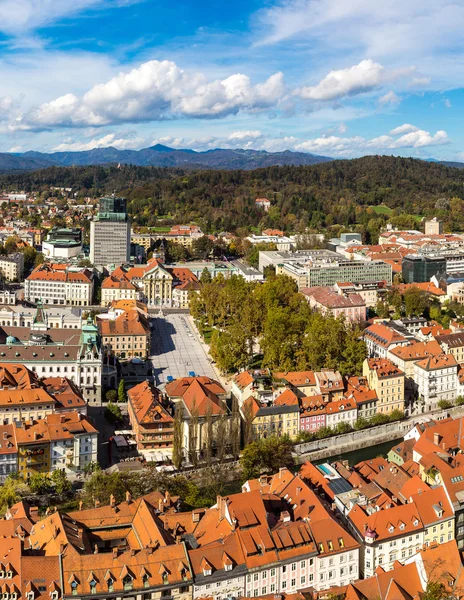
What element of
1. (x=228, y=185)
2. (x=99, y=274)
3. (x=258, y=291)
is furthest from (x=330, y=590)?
(x=228, y=185)

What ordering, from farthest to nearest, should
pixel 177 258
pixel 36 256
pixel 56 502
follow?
1. pixel 177 258
2. pixel 36 256
3. pixel 56 502

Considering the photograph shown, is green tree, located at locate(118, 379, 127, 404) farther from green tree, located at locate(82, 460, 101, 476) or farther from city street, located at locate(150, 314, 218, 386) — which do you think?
green tree, located at locate(82, 460, 101, 476)

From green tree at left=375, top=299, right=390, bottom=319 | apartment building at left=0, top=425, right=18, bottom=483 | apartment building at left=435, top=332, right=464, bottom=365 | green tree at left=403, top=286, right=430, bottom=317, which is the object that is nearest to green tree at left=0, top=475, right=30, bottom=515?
apartment building at left=0, top=425, right=18, bottom=483

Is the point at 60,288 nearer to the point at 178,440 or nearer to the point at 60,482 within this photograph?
the point at 178,440

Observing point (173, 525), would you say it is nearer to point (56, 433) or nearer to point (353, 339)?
point (56, 433)

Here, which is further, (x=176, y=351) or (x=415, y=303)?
(x=415, y=303)

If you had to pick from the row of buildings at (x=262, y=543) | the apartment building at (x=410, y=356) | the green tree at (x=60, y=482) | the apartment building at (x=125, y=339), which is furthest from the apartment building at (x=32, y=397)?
the apartment building at (x=410, y=356)

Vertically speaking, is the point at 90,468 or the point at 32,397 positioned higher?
the point at 32,397

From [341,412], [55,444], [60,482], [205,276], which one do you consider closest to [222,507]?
[60,482]
